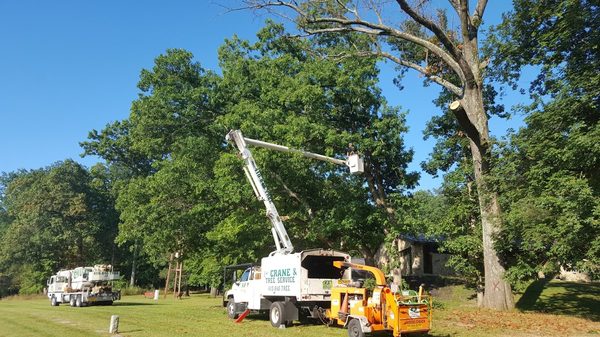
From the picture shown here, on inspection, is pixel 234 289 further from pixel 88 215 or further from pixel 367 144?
pixel 88 215

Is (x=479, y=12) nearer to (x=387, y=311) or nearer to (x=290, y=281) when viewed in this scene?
(x=290, y=281)

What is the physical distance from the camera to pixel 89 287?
3050 cm

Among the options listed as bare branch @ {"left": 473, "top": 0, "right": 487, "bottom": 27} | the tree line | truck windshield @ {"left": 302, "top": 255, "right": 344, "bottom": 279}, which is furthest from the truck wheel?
bare branch @ {"left": 473, "top": 0, "right": 487, "bottom": 27}

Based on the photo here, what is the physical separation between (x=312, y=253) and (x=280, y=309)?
2.10m

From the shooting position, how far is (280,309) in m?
15.4

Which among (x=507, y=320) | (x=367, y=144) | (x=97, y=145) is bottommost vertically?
(x=507, y=320)

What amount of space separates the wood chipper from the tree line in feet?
19.0

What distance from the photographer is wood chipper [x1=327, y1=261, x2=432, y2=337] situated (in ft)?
36.2

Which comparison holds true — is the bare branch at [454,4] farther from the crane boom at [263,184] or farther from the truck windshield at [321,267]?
the truck windshield at [321,267]

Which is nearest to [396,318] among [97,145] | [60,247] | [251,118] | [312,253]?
[312,253]

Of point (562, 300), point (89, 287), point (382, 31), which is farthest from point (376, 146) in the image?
point (89, 287)

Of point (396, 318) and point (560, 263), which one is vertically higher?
point (560, 263)

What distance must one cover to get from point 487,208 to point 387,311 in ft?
29.5

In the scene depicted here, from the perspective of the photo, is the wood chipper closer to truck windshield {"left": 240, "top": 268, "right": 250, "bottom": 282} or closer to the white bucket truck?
the white bucket truck
